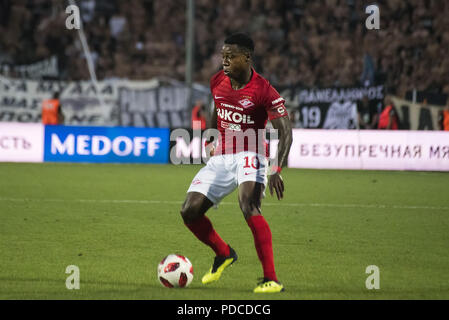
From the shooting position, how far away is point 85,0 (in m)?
29.7

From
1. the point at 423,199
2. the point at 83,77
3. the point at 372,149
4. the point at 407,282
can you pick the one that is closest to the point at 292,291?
the point at 407,282

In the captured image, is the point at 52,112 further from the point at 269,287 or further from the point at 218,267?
the point at 269,287

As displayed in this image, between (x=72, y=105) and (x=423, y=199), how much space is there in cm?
1567

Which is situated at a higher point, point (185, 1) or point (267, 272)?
point (185, 1)

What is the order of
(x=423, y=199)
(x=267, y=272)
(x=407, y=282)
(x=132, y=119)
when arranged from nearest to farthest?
(x=267, y=272), (x=407, y=282), (x=423, y=199), (x=132, y=119)

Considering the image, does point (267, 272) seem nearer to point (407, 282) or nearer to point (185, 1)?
point (407, 282)

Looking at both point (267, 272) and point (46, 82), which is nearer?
point (267, 272)

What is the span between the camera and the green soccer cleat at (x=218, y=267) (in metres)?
6.46

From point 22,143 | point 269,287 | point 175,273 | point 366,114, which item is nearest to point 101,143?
point 22,143

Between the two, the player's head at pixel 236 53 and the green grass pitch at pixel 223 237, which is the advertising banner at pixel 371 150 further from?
the player's head at pixel 236 53

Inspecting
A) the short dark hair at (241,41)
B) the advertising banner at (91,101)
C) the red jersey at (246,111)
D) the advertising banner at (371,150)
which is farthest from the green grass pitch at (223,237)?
the advertising banner at (91,101)

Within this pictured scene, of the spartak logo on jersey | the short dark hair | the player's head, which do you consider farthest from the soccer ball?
the short dark hair

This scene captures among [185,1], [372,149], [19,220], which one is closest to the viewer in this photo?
[19,220]

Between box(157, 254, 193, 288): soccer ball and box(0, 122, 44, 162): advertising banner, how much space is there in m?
13.7
